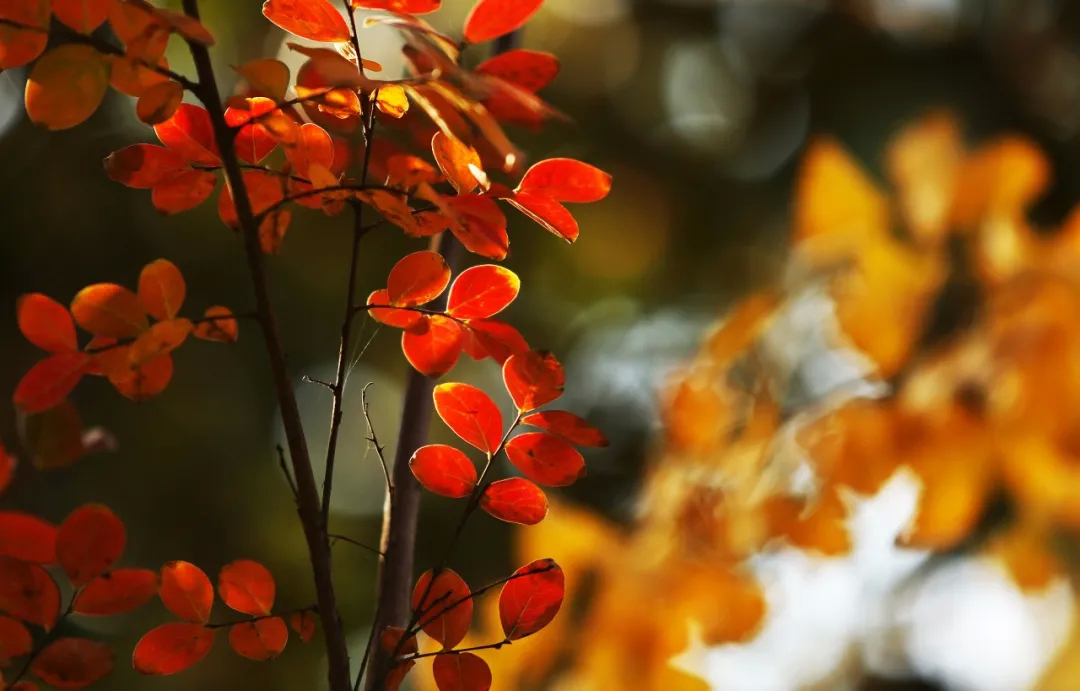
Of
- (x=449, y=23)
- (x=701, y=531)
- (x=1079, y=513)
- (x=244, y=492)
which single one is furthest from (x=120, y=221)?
(x=1079, y=513)

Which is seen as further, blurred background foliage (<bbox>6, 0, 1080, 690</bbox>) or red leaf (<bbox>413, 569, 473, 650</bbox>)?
blurred background foliage (<bbox>6, 0, 1080, 690</bbox>)

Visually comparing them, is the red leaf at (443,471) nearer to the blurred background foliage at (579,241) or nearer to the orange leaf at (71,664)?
the orange leaf at (71,664)

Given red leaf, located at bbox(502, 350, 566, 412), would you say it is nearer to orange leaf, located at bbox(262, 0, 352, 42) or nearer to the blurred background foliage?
orange leaf, located at bbox(262, 0, 352, 42)

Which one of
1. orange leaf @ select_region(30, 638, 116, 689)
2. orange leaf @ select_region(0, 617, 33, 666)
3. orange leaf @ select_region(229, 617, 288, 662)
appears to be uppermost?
orange leaf @ select_region(229, 617, 288, 662)

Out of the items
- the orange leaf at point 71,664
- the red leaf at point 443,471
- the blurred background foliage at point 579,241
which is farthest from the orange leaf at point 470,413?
the blurred background foliage at point 579,241

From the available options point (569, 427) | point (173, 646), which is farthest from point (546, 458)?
point (173, 646)

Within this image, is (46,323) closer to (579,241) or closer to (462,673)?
(462,673)

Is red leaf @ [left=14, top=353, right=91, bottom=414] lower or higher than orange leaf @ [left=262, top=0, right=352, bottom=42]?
lower

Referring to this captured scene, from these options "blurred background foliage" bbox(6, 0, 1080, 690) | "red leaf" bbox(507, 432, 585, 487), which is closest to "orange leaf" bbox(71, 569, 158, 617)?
"red leaf" bbox(507, 432, 585, 487)
